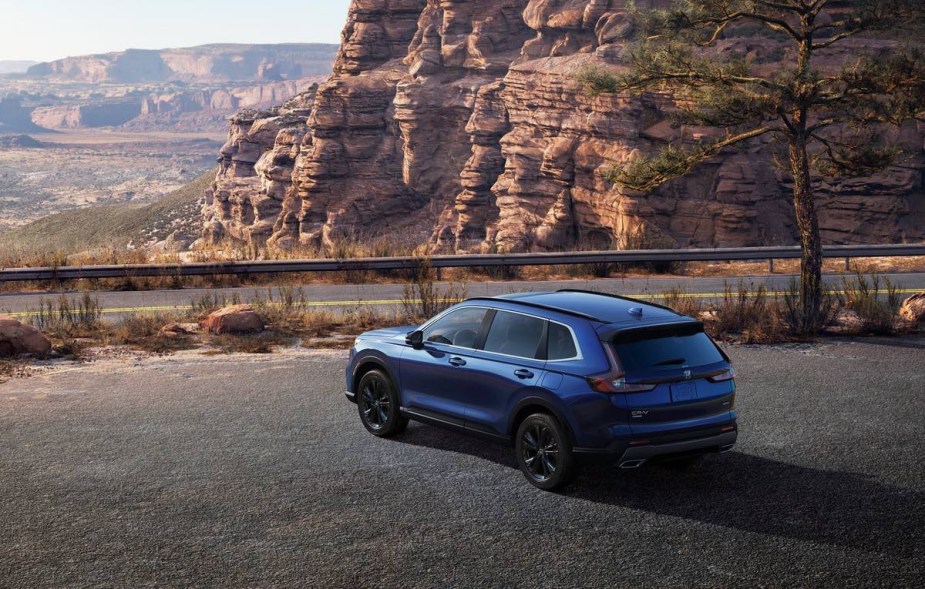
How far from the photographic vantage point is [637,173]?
16.2 m

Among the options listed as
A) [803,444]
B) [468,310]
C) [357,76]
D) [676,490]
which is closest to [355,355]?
[468,310]

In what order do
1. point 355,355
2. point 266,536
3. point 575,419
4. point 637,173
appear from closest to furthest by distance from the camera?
point 266,536
point 575,419
point 355,355
point 637,173

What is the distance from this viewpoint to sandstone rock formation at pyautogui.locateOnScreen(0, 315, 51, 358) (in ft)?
47.3

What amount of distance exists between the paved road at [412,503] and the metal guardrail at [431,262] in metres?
11.2

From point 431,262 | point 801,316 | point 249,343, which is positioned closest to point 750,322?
point 801,316

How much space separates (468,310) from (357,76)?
5099cm

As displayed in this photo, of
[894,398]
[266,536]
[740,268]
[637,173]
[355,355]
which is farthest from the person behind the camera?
[740,268]

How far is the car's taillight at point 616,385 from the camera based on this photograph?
7.88 metres

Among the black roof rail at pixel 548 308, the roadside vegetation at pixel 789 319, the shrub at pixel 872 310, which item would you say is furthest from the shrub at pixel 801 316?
the black roof rail at pixel 548 308

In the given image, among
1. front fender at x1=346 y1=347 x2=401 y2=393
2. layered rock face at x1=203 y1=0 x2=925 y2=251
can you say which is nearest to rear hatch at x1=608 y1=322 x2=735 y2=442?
front fender at x1=346 y1=347 x2=401 y2=393

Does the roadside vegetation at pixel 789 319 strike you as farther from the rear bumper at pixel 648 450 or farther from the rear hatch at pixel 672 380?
the rear bumper at pixel 648 450

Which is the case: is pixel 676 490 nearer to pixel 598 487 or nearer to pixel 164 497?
pixel 598 487

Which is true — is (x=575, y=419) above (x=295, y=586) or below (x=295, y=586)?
above

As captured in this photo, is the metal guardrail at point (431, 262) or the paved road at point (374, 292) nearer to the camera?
the paved road at point (374, 292)
